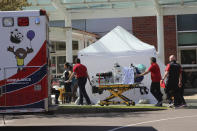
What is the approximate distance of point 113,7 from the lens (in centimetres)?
2244

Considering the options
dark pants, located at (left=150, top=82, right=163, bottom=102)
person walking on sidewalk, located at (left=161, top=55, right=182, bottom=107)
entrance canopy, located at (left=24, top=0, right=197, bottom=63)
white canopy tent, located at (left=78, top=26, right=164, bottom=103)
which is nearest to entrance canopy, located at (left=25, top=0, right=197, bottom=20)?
entrance canopy, located at (left=24, top=0, right=197, bottom=63)

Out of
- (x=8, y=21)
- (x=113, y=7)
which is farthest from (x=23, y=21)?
(x=113, y=7)

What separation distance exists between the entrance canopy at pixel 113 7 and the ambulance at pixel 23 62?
9731 mm

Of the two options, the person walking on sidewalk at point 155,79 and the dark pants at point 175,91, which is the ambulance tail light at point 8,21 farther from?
the dark pants at point 175,91

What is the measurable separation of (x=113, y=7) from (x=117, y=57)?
Result: 4.03 m

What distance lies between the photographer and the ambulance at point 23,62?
10828mm

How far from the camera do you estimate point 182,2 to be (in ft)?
68.9

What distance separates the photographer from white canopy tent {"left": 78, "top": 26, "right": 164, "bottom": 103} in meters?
19.0

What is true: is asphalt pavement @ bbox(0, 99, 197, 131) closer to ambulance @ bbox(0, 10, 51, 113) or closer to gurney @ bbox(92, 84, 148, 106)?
ambulance @ bbox(0, 10, 51, 113)

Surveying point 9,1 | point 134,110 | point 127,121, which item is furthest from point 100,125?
point 9,1

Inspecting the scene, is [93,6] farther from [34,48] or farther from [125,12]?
[34,48]

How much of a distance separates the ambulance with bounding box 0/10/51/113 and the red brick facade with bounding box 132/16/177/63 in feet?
60.4

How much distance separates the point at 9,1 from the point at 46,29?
6029mm

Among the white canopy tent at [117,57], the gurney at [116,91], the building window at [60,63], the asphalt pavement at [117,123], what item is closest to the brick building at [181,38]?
the building window at [60,63]
